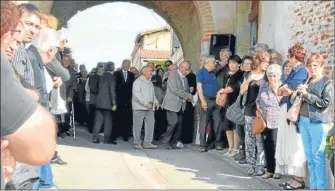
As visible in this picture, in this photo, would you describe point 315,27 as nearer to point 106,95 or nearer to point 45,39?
point 106,95

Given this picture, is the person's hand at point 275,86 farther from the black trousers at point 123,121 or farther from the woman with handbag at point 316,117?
the black trousers at point 123,121

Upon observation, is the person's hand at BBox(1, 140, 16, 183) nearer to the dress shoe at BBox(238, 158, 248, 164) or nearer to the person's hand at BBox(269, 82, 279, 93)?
the person's hand at BBox(269, 82, 279, 93)

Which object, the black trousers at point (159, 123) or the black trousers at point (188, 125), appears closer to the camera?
the black trousers at point (188, 125)

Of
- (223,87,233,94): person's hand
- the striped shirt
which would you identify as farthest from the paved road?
the striped shirt

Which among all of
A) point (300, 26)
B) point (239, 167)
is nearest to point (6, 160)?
point (239, 167)

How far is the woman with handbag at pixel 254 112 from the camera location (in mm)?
7309

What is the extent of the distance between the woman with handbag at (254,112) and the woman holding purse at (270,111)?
0.55 ft

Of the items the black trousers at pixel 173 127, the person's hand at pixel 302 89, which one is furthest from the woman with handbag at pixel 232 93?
the person's hand at pixel 302 89

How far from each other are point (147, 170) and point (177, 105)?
9.61 feet

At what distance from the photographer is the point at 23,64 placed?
4.49m

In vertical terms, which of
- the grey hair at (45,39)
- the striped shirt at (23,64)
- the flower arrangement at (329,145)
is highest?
the grey hair at (45,39)

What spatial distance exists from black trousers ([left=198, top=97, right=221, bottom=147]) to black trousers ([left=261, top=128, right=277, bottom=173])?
2.53 m

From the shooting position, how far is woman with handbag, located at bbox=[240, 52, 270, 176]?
24.0ft

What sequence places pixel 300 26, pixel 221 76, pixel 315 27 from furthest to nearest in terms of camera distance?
1. pixel 221 76
2. pixel 300 26
3. pixel 315 27
